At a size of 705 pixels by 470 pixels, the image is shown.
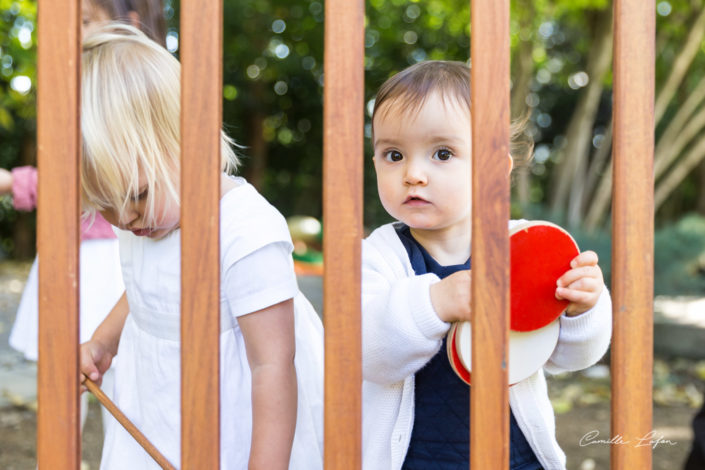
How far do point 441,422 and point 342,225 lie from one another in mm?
589

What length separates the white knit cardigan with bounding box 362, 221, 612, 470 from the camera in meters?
1.07

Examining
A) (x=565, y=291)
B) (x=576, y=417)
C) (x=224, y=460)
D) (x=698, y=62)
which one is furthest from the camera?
(x=698, y=62)

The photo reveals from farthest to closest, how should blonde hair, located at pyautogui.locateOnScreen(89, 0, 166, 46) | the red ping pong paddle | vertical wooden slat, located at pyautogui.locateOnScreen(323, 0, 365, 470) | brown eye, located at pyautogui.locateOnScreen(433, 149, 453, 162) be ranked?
blonde hair, located at pyautogui.locateOnScreen(89, 0, 166, 46), brown eye, located at pyautogui.locateOnScreen(433, 149, 453, 162), the red ping pong paddle, vertical wooden slat, located at pyautogui.locateOnScreen(323, 0, 365, 470)

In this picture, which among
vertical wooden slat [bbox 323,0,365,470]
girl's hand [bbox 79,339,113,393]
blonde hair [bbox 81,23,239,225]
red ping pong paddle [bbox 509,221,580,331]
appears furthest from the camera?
girl's hand [bbox 79,339,113,393]

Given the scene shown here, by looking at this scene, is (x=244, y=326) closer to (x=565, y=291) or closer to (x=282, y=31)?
(x=565, y=291)

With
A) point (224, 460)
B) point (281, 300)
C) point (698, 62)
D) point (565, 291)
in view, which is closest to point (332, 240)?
point (281, 300)

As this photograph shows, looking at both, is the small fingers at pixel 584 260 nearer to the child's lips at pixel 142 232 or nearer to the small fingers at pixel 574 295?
the small fingers at pixel 574 295

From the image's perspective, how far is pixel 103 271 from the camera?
1931 millimetres

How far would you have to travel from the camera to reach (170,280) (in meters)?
1.25

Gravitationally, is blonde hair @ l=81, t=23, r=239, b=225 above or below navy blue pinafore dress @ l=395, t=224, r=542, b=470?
above

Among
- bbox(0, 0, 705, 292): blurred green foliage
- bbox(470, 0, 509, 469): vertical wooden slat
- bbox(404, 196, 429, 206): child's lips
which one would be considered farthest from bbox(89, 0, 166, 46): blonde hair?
bbox(0, 0, 705, 292): blurred green foliage

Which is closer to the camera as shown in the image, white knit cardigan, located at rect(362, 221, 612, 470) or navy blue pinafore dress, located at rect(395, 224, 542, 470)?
white knit cardigan, located at rect(362, 221, 612, 470)

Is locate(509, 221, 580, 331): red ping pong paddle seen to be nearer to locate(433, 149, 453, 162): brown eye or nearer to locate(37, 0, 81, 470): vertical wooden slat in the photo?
locate(433, 149, 453, 162): brown eye

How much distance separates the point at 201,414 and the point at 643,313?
603 millimetres
